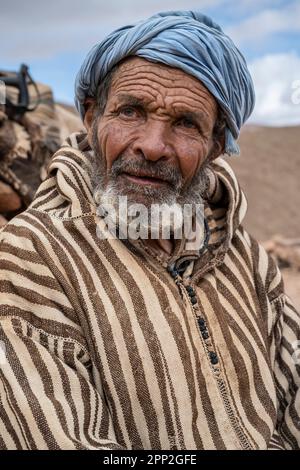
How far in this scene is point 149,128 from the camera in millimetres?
2543

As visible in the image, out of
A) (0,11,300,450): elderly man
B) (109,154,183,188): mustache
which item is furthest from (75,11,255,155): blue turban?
(109,154,183,188): mustache

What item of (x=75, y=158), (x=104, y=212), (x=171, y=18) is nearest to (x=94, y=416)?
(x=104, y=212)

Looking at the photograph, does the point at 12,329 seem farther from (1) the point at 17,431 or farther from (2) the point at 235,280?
(2) the point at 235,280

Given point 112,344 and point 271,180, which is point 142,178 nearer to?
point 112,344

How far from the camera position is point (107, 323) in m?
2.43

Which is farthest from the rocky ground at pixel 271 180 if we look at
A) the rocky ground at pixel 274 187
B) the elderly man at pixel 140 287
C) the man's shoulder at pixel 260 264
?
the elderly man at pixel 140 287

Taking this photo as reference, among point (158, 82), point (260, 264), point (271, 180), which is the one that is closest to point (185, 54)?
point (158, 82)

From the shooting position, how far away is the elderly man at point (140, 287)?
89.6 inches

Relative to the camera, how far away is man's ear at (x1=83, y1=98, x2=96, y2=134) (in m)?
2.79

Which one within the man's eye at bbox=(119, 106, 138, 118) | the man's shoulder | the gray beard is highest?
the man's eye at bbox=(119, 106, 138, 118)

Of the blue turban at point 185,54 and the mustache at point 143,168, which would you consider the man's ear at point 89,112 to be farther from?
the mustache at point 143,168

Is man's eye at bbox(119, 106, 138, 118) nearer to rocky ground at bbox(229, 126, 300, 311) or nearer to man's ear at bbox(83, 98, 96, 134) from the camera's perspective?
man's ear at bbox(83, 98, 96, 134)

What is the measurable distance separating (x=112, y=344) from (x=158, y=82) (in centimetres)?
84

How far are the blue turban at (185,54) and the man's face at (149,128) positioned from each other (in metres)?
0.04
